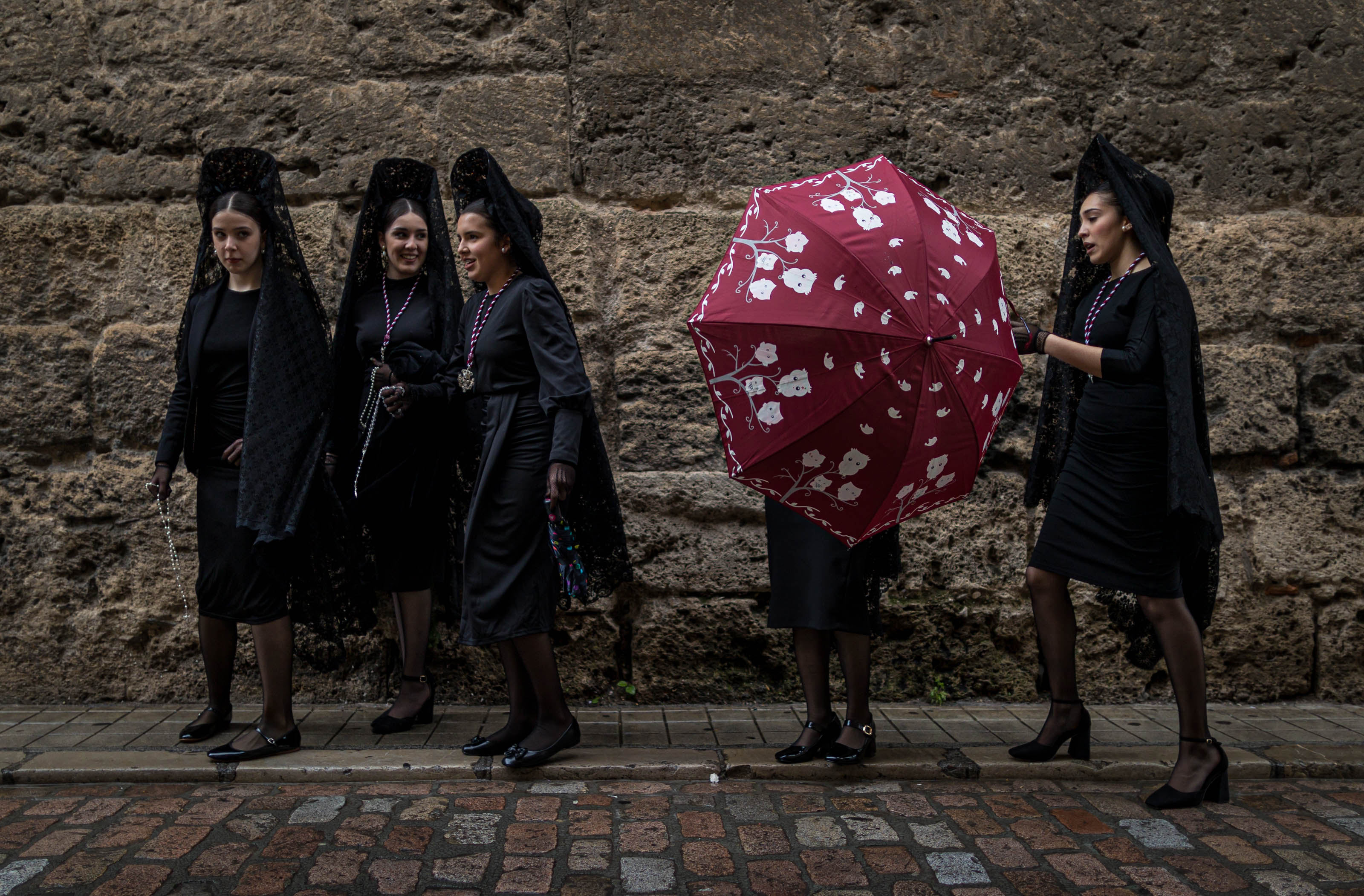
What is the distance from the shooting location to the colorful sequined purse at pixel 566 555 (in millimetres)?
3145

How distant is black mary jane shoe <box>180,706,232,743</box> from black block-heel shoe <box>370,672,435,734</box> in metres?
0.49

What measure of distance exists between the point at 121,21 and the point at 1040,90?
3939 mm

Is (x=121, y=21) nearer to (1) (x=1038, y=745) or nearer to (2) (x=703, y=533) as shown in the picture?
(2) (x=703, y=533)

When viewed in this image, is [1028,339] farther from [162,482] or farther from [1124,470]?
[162,482]

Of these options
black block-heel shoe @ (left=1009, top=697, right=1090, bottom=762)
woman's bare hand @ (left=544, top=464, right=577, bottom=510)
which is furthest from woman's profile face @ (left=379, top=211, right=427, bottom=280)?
black block-heel shoe @ (left=1009, top=697, right=1090, bottom=762)

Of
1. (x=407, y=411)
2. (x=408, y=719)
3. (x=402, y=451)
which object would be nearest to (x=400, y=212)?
(x=407, y=411)

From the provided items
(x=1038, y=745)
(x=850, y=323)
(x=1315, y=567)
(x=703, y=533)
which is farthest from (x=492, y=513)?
(x=1315, y=567)

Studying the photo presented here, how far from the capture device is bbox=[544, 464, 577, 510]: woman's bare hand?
3.07m

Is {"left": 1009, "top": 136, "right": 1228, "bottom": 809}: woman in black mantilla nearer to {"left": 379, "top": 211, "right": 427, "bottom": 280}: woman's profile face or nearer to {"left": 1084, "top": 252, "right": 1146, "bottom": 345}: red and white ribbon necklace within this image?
{"left": 1084, "top": 252, "right": 1146, "bottom": 345}: red and white ribbon necklace

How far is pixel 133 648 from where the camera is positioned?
4.14 meters

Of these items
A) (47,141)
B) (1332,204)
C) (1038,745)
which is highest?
(47,141)

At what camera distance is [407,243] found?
3.61 metres

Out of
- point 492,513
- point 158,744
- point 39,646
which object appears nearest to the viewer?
point 492,513

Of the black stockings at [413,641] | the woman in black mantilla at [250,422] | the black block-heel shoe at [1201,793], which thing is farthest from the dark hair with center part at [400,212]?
the black block-heel shoe at [1201,793]
